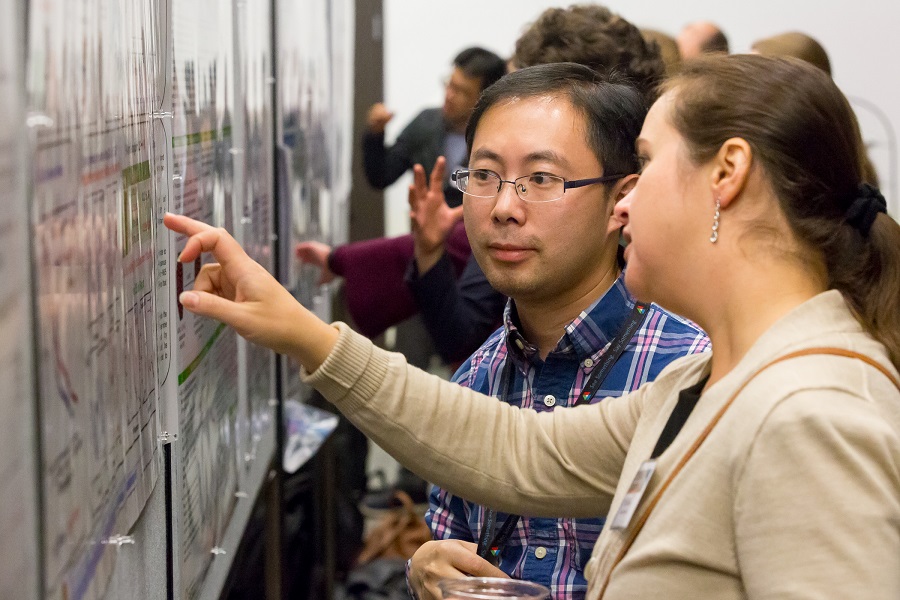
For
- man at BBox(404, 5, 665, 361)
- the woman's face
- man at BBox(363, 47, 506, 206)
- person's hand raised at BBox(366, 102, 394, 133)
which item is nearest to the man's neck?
the woman's face

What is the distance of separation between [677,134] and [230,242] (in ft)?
1.55

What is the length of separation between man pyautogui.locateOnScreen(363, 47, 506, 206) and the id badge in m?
2.26

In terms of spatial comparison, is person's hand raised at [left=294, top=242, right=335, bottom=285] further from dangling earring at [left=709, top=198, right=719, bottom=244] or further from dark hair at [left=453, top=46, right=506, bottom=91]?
dangling earring at [left=709, top=198, right=719, bottom=244]

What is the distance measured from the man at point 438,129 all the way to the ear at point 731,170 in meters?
2.24

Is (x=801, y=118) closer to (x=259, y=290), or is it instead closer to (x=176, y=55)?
(x=259, y=290)

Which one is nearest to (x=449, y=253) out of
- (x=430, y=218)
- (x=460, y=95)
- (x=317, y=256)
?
(x=430, y=218)

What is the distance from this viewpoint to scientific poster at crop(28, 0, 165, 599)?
2.32ft

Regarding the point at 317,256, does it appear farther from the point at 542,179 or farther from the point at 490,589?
the point at 490,589

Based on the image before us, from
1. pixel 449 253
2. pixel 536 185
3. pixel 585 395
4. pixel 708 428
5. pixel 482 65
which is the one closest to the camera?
pixel 708 428

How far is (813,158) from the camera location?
100 centimetres

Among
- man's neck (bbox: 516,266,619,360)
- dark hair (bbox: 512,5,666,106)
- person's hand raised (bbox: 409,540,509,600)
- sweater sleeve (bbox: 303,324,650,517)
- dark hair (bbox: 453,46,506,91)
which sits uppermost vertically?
dark hair (bbox: 512,5,666,106)

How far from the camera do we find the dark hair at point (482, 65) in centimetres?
360

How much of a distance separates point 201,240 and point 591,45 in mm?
1145

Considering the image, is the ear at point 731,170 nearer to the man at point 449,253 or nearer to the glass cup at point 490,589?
the glass cup at point 490,589
